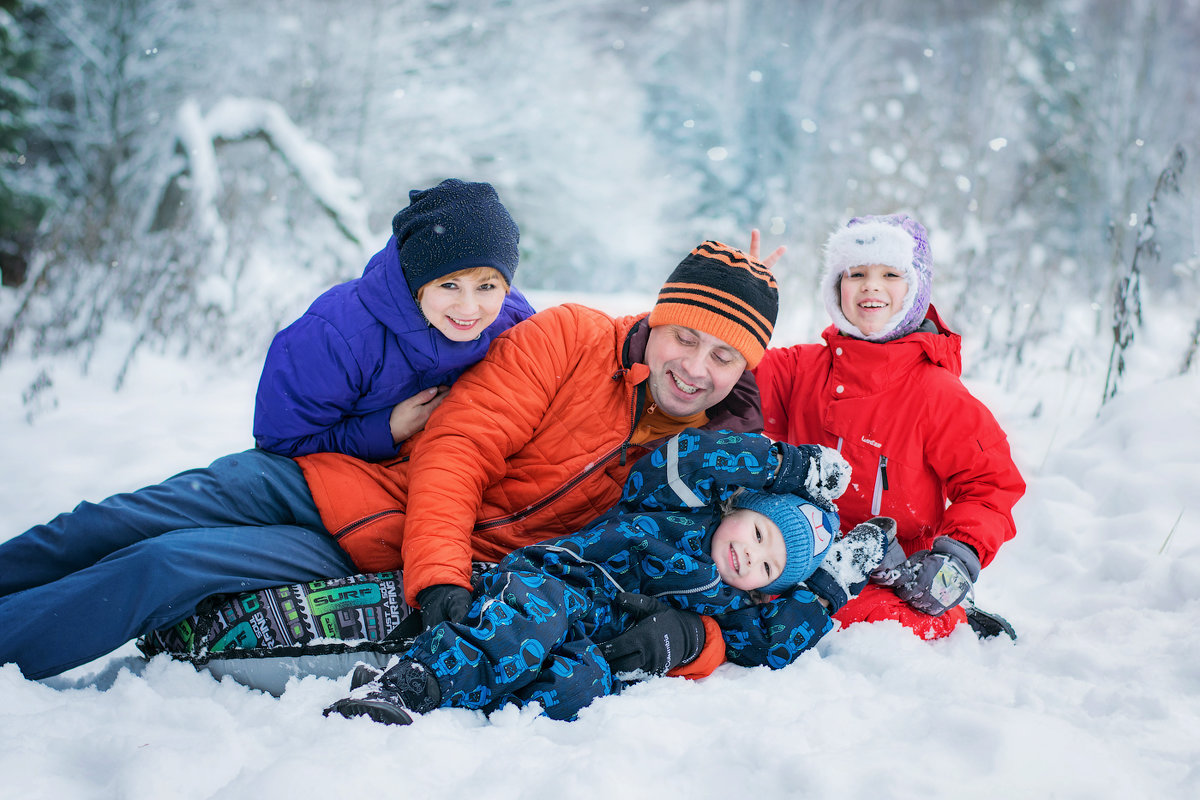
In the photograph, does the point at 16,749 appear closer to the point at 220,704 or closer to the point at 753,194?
the point at 220,704

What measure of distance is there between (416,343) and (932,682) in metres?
1.60

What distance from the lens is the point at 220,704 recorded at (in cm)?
168

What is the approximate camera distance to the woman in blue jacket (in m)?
2.12

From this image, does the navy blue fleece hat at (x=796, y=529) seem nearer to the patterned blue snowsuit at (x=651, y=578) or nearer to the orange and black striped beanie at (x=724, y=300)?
the patterned blue snowsuit at (x=651, y=578)

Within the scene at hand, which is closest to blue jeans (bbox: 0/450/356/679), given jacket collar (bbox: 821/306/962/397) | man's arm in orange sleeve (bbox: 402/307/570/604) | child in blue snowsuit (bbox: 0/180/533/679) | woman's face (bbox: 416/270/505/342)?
child in blue snowsuit (bbox: 0/180/533/679)

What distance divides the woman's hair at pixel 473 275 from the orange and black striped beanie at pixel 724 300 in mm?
481

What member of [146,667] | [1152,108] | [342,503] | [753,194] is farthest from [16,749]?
[1152,108]

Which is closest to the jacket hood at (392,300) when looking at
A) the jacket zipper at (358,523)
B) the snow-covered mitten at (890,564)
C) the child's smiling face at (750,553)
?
the jacket zipper at (358,523)

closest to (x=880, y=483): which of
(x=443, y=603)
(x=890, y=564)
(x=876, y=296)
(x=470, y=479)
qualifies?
(x=890, y=564)

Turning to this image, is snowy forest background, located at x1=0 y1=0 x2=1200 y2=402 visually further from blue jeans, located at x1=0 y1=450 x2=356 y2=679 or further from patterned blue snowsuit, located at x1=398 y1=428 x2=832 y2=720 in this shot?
patterned blue snowsuit, located at x1=398 y1=428 x2=832 y2=720

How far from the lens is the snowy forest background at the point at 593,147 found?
209 inches

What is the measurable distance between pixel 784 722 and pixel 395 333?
144 cm

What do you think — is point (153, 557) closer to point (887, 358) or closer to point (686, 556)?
point (686, 556)

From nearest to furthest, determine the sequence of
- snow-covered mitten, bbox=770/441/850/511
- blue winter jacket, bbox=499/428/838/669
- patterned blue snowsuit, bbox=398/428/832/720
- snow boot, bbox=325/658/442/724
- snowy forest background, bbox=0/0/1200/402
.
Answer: snow boot, bbox=325/658/442/724
patterned blue snowsuit, bbox=398/428/832/720
blue winter jacket, bbox=499/428/838/669
snow-covered mitten, bbox=770/441/850/511
snowy forest background, bbox=0/0/1200/402
